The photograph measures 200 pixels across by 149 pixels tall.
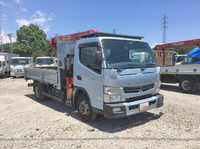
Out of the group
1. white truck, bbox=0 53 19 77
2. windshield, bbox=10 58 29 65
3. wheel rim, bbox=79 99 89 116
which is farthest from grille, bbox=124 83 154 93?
white truck, bbox=0 53 19 77

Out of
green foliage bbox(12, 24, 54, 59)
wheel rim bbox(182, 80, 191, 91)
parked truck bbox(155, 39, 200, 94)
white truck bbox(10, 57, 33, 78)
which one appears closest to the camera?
parked truck bbox(155, 39, 200, 94)

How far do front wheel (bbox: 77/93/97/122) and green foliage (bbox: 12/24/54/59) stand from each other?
116 feet

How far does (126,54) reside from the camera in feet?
14.9

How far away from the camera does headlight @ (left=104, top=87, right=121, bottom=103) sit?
403cm

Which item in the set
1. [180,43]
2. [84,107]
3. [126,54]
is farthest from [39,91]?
[180,43]

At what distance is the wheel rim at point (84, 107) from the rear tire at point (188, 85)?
6403 mm

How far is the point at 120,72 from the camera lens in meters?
4.02

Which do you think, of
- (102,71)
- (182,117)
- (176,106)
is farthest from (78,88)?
(176,106)

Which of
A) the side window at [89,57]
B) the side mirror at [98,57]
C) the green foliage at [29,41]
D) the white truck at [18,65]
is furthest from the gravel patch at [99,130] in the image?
the green foliage at [29,41]

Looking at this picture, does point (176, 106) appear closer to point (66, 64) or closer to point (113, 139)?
point (113, 139)

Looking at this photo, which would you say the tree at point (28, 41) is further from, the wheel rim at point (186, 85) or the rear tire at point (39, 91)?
the wheel rim at point (186, 85)

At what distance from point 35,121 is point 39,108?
1479mm

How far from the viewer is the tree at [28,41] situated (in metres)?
38.0

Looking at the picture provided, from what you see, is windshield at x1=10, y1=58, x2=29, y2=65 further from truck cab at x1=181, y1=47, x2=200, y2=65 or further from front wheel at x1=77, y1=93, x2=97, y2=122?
truck cab at x1=181, y1=47, x2=200, y2=65
